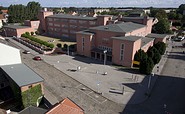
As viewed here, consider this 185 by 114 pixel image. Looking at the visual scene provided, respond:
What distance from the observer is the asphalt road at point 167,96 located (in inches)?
894

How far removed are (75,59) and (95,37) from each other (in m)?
8.95

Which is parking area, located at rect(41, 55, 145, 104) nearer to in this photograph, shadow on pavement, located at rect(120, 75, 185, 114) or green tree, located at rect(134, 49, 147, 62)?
shadow on pavement, located at rect(120, 75, 185, 114)

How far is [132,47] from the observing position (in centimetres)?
3672

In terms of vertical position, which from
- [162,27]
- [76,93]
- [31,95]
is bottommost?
[76,93]

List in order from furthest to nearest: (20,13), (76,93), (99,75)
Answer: (20,13), (99,75), (76,93)

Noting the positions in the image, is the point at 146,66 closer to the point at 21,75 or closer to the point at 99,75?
the point at 99,75

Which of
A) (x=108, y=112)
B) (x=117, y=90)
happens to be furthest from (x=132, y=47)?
(x=108, y=112)

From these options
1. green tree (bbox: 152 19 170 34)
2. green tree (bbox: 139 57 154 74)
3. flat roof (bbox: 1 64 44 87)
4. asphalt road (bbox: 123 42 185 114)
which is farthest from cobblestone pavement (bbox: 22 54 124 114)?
green tree (bbox: 152 19 170 34)

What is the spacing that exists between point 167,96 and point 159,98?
1.61m

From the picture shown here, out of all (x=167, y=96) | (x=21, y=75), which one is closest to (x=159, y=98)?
(x=167, y=96)

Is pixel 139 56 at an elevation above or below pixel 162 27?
below

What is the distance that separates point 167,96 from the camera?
26.1 meters

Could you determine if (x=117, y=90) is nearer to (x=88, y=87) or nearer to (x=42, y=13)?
(x=88, y=87)

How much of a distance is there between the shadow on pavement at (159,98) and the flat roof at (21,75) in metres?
13.9
